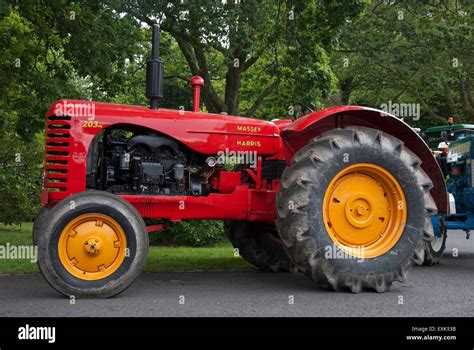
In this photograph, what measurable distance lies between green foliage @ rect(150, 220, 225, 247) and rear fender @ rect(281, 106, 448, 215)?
6.52 m

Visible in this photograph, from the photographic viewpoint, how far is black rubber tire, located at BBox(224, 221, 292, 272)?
8414mm

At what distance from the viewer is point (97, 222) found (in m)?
6.15

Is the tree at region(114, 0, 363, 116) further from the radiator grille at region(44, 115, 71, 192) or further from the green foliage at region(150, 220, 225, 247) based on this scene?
the radiator grille at region(44, 115, 71, 192)

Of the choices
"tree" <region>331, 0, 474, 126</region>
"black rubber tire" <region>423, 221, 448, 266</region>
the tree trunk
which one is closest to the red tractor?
"black rubber tire" <region>423, 221, 448, 266</region>

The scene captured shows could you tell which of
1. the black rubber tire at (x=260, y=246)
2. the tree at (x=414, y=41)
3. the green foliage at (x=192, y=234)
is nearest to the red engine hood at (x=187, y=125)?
the black rubber tire at (x=260, y=246)

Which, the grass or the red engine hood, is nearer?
the red engine hood

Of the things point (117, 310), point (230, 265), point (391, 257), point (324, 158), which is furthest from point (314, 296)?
point (230, 265)

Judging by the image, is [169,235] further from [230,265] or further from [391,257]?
A: [391,257]

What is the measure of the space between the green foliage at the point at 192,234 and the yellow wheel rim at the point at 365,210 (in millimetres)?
7465

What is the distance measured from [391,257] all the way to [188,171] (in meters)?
2.45

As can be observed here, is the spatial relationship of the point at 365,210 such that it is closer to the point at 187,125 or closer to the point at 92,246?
the point at 187,125

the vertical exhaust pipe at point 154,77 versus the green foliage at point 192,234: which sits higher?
the vertical exhaust pipe at point 154,77

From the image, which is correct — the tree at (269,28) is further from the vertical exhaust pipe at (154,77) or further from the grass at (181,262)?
the grass at (181,262)

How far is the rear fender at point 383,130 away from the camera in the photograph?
Answer: 7.34 m
